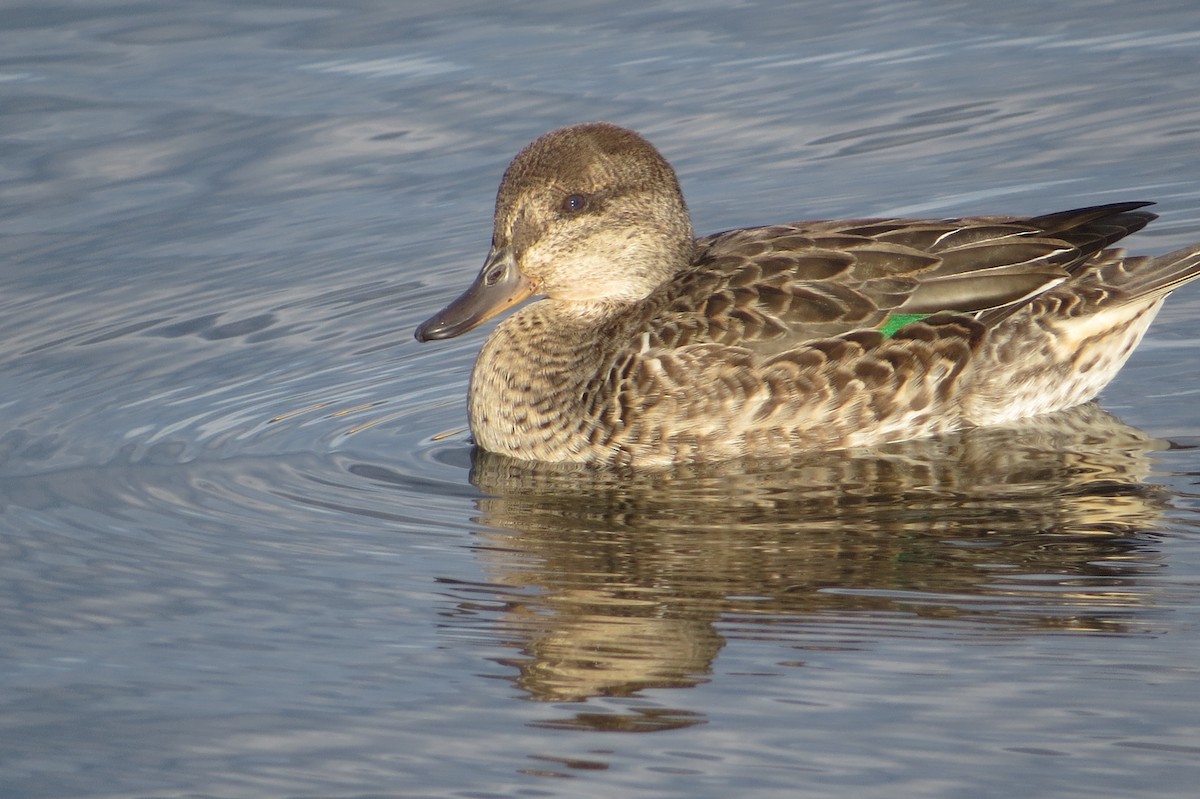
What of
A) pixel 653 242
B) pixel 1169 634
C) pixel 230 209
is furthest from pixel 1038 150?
pixel 1169 634

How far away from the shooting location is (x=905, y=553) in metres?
7.14

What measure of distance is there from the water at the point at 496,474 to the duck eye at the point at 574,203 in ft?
3.96

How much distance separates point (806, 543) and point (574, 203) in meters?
2.21

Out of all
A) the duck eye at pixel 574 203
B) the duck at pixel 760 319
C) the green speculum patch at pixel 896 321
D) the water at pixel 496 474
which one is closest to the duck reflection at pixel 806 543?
the water at pixel 496 474

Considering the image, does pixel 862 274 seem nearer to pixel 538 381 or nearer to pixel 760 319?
pixel 760 319

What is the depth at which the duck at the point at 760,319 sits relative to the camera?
8398 mm

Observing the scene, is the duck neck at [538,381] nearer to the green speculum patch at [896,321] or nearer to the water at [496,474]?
the water at [496,474]

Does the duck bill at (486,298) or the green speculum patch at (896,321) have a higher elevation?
the duck bill at (486,298)

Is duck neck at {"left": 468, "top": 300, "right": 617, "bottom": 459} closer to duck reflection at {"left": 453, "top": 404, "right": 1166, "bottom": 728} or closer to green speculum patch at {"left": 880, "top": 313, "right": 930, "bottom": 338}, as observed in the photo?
duck reflection at {"left": 453, "top": 404, "right": 1166, "bottom": 728}

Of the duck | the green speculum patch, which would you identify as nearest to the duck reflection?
the duck

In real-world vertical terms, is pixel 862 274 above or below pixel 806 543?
above

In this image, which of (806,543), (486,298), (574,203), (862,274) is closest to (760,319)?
(862,274)

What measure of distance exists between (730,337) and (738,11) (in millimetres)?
5962

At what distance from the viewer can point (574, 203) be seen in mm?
8711
